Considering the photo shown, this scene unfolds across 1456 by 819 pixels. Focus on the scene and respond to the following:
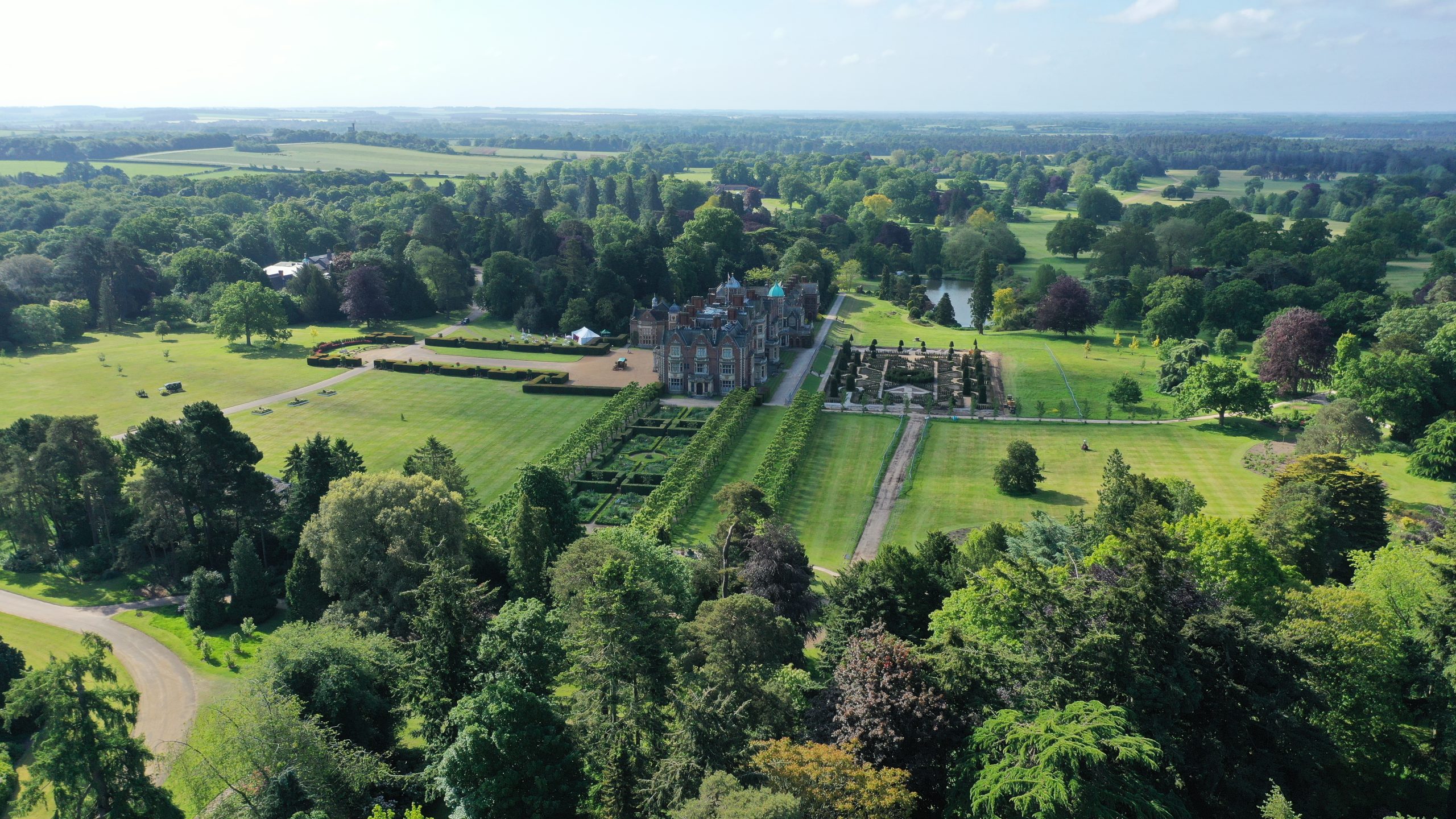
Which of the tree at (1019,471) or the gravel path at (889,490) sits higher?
the tree at (1019,471)

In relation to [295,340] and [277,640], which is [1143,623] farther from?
[295,340]

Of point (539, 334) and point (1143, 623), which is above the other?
point (1143, 623)

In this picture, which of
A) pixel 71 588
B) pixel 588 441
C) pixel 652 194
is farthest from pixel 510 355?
pixel 652 194

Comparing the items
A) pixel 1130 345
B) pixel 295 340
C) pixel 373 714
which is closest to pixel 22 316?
pixel 295 340

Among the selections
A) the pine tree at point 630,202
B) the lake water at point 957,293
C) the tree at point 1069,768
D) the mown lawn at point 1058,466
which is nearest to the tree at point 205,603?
the mown lawn at point 1058,466

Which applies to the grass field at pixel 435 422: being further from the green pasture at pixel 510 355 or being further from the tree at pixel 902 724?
→ the tree at pixel 902 724

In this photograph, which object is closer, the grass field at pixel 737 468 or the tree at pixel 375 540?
the tree at pixel 375 540

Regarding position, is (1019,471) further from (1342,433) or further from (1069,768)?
(1069,768)
